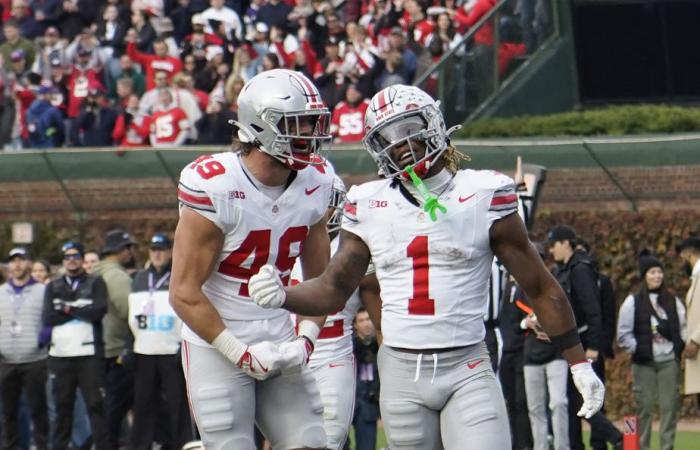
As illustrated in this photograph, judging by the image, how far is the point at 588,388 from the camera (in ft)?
21.1

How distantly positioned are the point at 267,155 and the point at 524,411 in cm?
613

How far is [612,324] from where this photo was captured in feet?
40.0

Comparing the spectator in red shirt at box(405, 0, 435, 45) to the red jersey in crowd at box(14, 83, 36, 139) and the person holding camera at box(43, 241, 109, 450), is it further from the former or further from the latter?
the person holding camera at box(43, 241, 109, 450)

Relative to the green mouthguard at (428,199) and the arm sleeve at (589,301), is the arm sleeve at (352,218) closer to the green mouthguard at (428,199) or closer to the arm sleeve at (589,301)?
the green mouthguard at (428,199)

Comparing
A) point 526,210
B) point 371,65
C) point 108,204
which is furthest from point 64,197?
point 526,210

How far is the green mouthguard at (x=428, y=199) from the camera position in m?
6.33

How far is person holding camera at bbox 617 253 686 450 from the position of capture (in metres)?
12.6


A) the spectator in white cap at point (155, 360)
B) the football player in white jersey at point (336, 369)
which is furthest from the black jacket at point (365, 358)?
the football player in white jersey at point (336, 369)

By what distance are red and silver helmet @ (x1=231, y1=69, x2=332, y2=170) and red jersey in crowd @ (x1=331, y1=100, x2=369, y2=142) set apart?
34.9 feet

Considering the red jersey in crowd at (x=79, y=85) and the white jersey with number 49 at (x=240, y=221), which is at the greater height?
the red jersey in crowd at (x=79, y=85)

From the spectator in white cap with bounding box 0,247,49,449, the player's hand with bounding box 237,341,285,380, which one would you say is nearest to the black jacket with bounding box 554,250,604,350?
the spectator in white cap with bounding box 0,247,49,449

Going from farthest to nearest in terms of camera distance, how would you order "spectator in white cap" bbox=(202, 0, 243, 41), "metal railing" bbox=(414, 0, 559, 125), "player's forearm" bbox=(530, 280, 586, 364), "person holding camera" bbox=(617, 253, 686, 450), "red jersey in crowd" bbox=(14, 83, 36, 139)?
"spectator in white cap" bbox=(202, 0, 243, 41), "red jersey in crowd" bbox=(14, 83, 36, 139), "metal railing" bbox=(414, 0, 559, 125), "person holding camera" bbox=(617, 253, 686, 450), "player's forearm" bbox=(530, 280, 586, 364)

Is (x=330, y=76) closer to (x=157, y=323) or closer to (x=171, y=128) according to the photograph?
(x=171, y=128)

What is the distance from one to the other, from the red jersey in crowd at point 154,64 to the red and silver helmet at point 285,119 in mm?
12898
